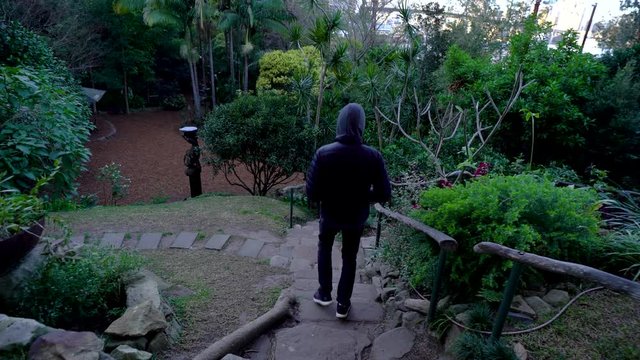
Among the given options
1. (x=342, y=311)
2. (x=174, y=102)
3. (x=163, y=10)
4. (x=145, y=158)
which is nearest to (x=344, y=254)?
(x=342, y=311)

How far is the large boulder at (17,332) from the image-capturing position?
6.00ft

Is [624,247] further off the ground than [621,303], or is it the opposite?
[624,247]

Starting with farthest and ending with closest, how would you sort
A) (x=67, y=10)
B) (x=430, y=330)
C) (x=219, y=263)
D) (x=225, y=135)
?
(x=67, y=10), (x=225, y=135), (x=219, y=263), (x=430, y=330)

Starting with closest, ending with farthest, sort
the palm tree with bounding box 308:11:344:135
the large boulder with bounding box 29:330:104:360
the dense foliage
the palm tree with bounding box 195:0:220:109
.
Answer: the large boulder with bounding box 29:330:104:360, the dense foliage, the palm tree with bounding box 308:11:344:135, the palm tree with bounding box 195:0:220:109

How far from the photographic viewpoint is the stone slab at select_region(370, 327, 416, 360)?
93.6 inches

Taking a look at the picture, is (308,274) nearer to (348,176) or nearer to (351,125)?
(348,176)

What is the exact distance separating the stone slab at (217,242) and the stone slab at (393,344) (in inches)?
95.6

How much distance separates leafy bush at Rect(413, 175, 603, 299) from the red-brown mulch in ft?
22.5

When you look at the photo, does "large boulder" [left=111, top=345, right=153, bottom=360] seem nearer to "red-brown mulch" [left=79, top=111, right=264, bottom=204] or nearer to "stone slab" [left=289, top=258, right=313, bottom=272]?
"stone slab" [left=289, top=258, right=313, bottom=272]

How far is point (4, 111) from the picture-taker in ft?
15.9

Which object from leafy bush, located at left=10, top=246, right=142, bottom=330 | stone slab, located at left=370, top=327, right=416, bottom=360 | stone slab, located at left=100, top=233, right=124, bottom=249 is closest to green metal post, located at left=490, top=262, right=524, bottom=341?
stone slab, located at left=370, top=327, right=416, bottom=360

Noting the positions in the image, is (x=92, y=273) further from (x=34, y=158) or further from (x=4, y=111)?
(x=4, y=111)

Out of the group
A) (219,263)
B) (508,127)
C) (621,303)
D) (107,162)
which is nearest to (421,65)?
(508,127)

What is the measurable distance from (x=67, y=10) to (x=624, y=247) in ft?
47.3
